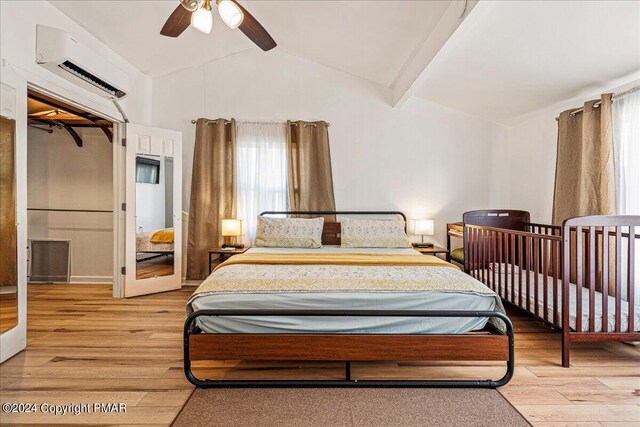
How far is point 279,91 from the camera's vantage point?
4.46 meters

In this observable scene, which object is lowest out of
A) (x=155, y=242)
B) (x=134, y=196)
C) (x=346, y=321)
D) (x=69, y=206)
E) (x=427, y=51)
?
(x=346, y=321)

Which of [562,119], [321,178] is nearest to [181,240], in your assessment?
[321,178]

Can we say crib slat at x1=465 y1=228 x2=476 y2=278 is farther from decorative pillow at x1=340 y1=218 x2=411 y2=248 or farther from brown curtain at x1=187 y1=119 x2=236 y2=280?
brown curtain at x1=187 y1=119 x2=236 y2=280

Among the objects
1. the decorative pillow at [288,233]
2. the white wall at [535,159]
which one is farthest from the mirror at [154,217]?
the white wall at [535,159]

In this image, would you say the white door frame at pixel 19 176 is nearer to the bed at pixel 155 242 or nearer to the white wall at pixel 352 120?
the bed at pixel 155 242

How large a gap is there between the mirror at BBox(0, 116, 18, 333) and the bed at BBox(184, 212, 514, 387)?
1.40m

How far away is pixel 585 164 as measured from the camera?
3139 millimetres

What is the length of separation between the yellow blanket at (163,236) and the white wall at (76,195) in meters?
0.86

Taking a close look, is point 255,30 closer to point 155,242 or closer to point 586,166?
point 155,242

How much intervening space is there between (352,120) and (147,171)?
2.60 metres

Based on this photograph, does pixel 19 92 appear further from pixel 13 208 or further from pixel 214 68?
pixel 214 68

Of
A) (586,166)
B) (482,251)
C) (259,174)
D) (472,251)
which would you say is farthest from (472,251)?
(259,174)

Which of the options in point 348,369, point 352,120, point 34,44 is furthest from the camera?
point 352,120

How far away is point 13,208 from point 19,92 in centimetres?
83
